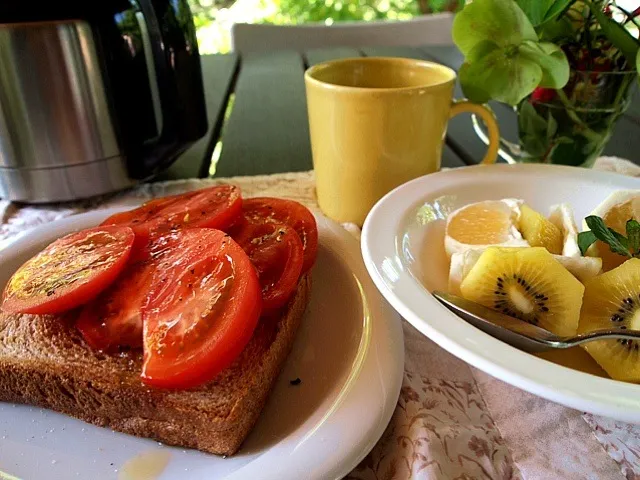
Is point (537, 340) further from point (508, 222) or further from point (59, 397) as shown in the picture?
point (59, 397)

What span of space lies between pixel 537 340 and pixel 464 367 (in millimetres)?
130

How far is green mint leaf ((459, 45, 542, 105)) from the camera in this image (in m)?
0.77

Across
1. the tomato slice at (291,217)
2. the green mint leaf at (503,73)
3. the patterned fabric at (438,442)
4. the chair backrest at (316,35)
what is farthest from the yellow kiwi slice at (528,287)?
the chair backrest at (316,35)

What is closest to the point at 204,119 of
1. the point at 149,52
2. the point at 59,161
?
the point at 149,52

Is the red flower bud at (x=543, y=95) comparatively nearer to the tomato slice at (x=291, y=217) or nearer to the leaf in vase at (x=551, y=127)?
the leaf in vase at (x=551, y=127)

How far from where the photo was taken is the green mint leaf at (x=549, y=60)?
2.45 ft

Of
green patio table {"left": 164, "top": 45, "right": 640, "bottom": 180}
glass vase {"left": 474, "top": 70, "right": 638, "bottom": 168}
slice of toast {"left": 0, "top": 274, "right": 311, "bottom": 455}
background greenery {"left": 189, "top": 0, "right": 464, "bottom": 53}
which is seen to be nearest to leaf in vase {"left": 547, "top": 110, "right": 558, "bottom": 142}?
glass vase {"left": 474, "top": 70, "right": 638, "bottom": 168}

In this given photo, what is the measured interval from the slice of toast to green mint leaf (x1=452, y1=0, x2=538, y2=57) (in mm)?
517

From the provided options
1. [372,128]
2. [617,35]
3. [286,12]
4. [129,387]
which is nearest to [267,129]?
Result: [372,128]

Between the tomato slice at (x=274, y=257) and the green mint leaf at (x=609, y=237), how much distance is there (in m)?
0.34

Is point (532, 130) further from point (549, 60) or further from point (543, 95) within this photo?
point (549, 60)

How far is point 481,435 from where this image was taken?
52 centimetres

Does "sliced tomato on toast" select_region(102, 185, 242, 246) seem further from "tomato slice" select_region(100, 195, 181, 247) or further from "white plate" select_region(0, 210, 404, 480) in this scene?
"white plate" select_region(0, 210, 404, 480)

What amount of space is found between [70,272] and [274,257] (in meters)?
0.24
